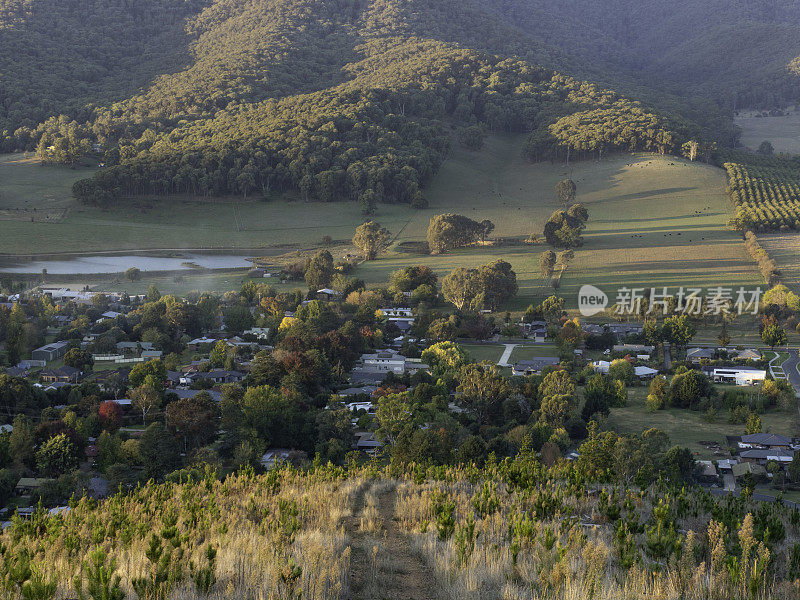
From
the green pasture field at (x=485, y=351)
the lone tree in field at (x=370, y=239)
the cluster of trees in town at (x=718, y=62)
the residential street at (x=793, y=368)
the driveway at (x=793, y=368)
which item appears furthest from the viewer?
the cluster of trees in town at (x=718, y=62)

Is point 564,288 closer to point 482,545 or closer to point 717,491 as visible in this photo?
point 717,491

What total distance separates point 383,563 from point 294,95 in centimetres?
11239

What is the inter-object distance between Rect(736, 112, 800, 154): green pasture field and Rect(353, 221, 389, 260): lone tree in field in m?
73.8

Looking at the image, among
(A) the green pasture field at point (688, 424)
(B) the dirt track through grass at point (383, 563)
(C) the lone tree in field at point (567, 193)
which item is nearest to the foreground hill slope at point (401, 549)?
(B) the dirt track through grass at point (383, 563)

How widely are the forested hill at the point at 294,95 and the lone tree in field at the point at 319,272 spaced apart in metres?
25.6

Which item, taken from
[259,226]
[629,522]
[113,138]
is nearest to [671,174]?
[259,226]

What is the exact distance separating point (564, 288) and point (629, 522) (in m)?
44.0

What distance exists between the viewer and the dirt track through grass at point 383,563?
24.2 feet

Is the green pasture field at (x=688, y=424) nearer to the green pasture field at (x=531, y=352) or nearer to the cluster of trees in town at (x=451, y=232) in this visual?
the green pasture field at (x=531, y=352)

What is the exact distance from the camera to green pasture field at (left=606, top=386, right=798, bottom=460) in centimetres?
2784

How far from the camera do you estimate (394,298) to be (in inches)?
1975

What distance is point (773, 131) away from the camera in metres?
124

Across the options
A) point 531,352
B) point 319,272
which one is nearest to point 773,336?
point 531,352

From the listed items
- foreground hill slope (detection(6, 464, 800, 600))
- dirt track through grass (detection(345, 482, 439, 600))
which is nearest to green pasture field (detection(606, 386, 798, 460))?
foreground hill slope (detection(6, 464, 800, 600))
